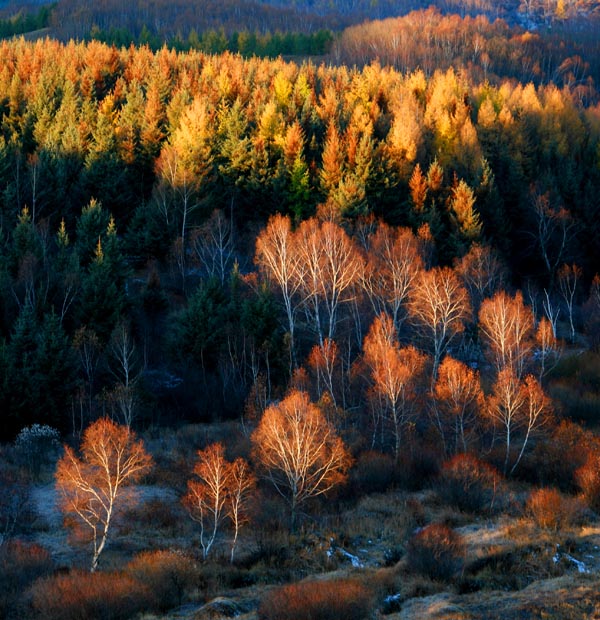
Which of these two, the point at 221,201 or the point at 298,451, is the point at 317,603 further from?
the point at 221,201

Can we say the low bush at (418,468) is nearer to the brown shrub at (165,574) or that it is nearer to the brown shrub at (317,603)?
the brown shrub at (165,574)

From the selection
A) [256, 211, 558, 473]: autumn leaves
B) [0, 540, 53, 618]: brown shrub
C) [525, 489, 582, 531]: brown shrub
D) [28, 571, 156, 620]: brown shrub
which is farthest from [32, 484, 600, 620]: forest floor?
[256, 211, 558, 473]: autumn leaves

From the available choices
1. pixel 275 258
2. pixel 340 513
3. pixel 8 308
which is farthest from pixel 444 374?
pixel 8 308

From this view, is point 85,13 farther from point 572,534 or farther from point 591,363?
point 572,534

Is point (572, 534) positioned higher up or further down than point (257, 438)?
further down

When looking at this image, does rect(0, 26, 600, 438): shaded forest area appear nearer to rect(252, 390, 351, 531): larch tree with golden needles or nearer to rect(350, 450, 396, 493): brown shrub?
rect(350, 450, 396, 493): brown shrub
